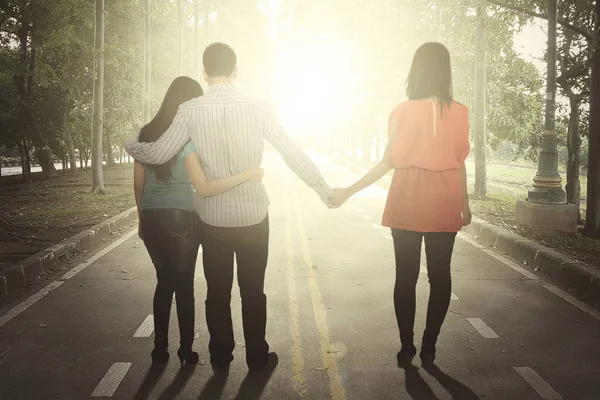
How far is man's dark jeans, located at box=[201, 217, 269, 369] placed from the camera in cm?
385

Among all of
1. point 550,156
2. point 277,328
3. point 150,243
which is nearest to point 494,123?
point 550,156

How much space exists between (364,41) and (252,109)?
3261 centimetres

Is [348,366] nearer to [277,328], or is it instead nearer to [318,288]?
[277,328]

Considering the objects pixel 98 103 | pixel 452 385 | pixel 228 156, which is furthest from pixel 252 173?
pixel 98 103

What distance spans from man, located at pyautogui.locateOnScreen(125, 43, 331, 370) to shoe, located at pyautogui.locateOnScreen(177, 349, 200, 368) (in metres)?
0.56

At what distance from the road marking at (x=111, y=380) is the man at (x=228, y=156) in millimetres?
933

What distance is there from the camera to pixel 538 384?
4117 millimetres

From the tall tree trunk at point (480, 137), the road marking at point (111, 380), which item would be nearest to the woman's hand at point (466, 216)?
the road marking at point (111, 380)

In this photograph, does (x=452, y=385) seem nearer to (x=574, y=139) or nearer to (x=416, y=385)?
(x=416, y=385)

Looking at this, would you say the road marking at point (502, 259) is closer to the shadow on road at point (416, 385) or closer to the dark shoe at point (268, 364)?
the shadow on road at point (416, 385)

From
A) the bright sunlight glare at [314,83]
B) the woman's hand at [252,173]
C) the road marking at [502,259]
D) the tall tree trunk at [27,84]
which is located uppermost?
the bright sunlight glare at [314,83]

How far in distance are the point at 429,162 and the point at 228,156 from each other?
1.43m

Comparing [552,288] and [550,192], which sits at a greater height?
[550,192]

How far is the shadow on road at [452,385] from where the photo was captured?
3.90 m
